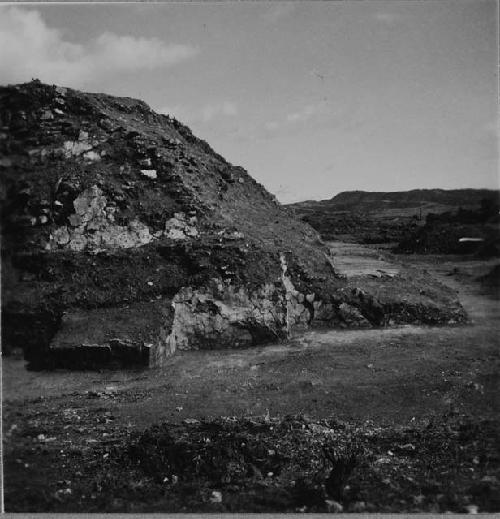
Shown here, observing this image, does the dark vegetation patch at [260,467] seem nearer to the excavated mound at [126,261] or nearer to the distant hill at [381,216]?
the excavated mound at [126,261]

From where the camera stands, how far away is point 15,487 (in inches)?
265

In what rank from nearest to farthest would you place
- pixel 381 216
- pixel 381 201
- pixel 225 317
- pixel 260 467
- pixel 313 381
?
pixel 260 467, pixel 313 381, pixel 225 317, pixel 381 216, pixel 381 201

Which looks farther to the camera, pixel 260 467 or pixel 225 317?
pixel 225 317

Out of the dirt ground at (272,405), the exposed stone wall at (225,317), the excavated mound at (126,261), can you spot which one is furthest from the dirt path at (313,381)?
the excavated mound at (126,261)

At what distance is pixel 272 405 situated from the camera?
8242 mm

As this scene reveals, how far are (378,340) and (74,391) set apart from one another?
6.70m

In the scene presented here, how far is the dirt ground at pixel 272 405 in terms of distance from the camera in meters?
6.29

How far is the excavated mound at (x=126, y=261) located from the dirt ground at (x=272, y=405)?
2.14 ft

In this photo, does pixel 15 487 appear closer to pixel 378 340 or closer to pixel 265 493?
pixel 265 493

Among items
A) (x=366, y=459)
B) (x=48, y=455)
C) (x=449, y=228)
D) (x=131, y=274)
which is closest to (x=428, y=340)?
(x=366, y=459)

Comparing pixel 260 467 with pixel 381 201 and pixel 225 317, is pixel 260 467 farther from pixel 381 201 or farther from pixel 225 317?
pixel 381 201

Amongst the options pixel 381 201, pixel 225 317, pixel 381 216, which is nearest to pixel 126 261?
pixel 225 317

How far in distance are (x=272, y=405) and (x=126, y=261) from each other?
5506 millimetres

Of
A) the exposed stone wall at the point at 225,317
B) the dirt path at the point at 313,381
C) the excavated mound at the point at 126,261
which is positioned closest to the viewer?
the dirt path at the point at 313,381
